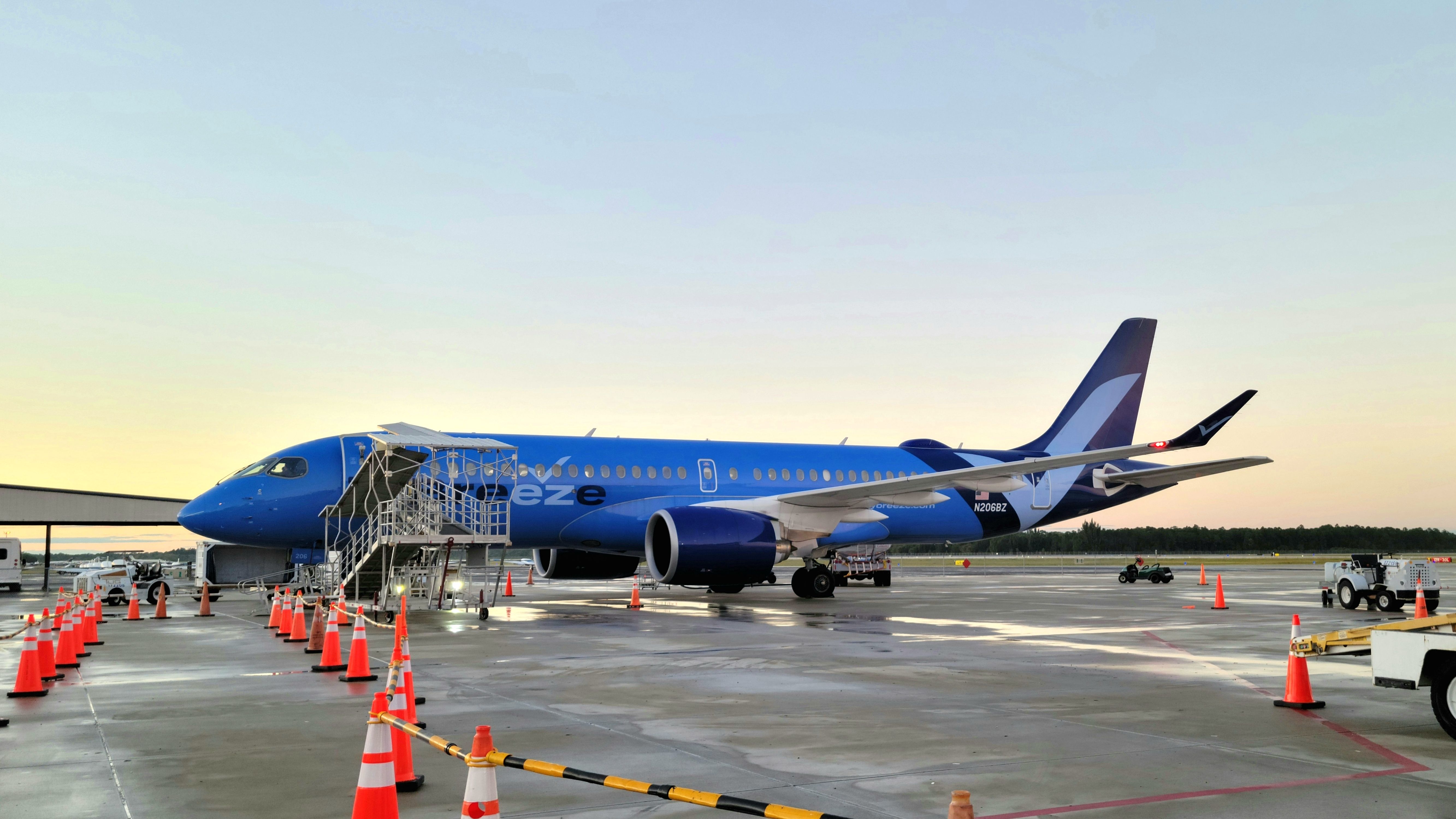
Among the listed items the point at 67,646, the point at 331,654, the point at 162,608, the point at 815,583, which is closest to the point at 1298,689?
the point at 331,654

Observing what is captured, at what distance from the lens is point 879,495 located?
22781mm

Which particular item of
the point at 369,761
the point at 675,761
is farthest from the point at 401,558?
the point at 369,761

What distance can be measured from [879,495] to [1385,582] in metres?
10.6

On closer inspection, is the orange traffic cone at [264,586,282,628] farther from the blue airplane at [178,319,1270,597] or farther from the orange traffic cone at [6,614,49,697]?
the orange traffic cone at [6,614,49,697]

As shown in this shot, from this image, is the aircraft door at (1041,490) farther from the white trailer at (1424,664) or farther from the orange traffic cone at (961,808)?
the orange traffic cone at (961,808)

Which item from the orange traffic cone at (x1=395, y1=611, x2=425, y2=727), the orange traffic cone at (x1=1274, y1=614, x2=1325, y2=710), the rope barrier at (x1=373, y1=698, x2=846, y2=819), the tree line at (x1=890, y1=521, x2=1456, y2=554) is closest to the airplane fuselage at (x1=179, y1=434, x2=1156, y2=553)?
the orange traffic cone at (x1=395, y1=611, x2=425, y2=727)

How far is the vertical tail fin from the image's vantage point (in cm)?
3020

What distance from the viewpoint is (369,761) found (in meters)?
4.88

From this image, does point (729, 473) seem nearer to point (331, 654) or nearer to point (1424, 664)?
point (331, 654)

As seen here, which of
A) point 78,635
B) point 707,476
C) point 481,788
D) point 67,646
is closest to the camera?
point 481,788

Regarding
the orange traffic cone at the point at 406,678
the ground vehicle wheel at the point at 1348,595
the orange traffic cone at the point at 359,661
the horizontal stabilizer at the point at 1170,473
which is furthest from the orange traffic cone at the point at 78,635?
the ground vehicle wheel at the point at 1348,595

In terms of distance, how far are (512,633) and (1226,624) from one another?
1212 centimetres

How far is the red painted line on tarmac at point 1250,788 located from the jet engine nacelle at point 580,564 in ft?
63.5

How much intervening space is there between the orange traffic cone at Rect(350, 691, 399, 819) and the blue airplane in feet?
51.5
